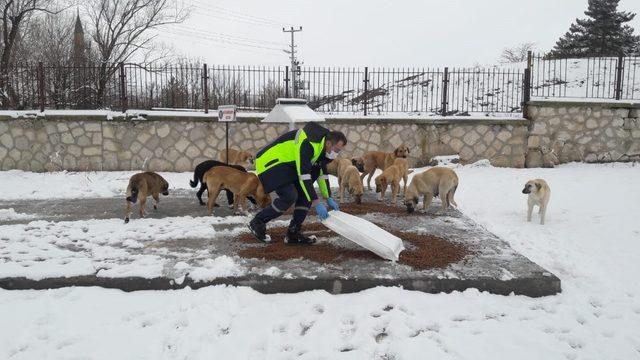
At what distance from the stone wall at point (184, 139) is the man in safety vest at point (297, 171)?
766 centimetres

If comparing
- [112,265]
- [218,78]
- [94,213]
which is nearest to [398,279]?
[112,265]

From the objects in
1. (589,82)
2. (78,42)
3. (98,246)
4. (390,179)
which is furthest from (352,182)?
(78,42)

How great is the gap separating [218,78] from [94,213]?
7433mm

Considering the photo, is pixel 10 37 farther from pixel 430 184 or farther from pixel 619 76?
pixel 619 76

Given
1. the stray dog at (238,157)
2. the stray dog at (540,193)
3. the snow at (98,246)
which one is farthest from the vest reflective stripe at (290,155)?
the stray dog at (238,157)

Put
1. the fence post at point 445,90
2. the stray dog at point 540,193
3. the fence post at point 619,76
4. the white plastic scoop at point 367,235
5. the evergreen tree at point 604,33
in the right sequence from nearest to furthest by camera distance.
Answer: the white plastic scoop at point 367,235 < the stray dog at point 540,193 < the fence post at point 619,76 < the fence post at point 445,90 < the evergreen tree at point 604,33

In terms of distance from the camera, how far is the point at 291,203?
5.73 meters

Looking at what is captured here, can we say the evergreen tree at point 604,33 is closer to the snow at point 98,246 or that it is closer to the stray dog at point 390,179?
the stray dog at point 390,179

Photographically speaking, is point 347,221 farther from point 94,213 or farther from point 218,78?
point 218,78

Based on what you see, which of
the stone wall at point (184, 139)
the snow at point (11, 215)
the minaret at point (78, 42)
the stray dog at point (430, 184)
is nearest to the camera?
the snow at point (11, 215)

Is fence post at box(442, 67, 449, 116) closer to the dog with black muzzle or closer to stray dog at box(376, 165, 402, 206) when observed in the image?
A: stray dog at box(376, 165, 402, 206)

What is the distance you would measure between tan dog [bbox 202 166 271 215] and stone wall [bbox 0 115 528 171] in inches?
241

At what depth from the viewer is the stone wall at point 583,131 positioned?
13.8 meters

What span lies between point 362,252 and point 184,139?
8.88 metres
